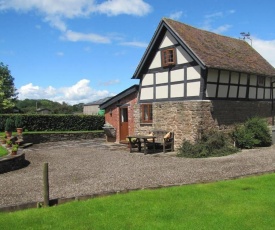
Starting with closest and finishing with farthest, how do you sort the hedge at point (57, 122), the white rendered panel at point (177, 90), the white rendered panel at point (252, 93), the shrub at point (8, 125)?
the white rendered panel at point (177, 90) → the white rendered panel at point (252, 93) → the shrub at point (8, 125) → the hedge at point (57, 122)

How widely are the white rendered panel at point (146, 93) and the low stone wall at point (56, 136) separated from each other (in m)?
7.23

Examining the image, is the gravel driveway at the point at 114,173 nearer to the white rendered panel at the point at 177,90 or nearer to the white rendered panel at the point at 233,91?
the white rendered panel at the point at 177,90

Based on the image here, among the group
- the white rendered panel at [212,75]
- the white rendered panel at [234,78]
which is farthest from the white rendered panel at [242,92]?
the white rendered panel at [212,75]

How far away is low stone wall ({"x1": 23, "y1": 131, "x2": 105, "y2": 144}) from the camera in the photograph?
70.8 ft

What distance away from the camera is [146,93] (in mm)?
19484

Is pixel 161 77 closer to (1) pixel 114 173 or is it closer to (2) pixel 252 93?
(2) pixel 252 93

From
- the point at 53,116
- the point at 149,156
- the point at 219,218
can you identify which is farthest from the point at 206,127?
the point at 53,116

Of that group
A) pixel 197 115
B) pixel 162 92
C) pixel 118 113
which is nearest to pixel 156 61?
pixel 162 92

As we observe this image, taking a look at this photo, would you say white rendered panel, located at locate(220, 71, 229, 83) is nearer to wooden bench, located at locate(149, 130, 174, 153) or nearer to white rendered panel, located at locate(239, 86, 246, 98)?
white rendered panel, located at locate(239, 86, 246, 98)

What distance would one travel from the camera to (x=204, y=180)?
29.7 feet

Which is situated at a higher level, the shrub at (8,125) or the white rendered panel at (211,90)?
the white rendered panel at (211,90)

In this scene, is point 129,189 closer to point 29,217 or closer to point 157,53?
point 29,217

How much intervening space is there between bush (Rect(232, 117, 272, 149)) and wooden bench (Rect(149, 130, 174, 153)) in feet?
11.0

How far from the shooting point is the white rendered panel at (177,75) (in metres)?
17.1
